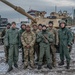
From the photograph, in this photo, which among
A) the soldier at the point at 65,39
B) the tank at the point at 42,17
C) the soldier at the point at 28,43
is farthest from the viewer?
the tank at the point at 42,17

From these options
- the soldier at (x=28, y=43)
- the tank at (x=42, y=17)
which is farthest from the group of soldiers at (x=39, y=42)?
the tank at (x=42, y=17)

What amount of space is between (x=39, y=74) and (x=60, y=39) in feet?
5.36

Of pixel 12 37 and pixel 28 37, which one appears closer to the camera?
pixel 12 37

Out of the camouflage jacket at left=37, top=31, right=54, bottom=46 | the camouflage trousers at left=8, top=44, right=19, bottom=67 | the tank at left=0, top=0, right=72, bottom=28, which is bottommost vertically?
the camouflage trousers at left=8, top=44, right=19, bottom=67

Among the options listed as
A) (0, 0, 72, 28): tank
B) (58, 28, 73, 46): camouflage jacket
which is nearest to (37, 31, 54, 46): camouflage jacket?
(58, 28, 73, 46): camouflage jacket

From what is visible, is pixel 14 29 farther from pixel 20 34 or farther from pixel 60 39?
pixel 60 39

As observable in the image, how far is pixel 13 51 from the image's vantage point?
1064 cm

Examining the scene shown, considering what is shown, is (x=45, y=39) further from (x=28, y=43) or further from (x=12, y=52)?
(x=12, y=52)

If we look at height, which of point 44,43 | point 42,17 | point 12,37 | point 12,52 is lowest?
point 12,52

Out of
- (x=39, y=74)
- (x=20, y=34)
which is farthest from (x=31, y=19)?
(x=39, y=74)

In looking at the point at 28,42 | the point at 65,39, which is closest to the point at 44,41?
the point at 28,42

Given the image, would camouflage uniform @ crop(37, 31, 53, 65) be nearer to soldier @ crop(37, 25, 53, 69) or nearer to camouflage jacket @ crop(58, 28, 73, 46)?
soldier @ crop(37, 25, 53, 69)

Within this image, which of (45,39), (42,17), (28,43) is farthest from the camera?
(42,17)

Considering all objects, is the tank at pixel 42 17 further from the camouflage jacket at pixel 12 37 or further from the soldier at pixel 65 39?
the soldier at pixel 65 39
